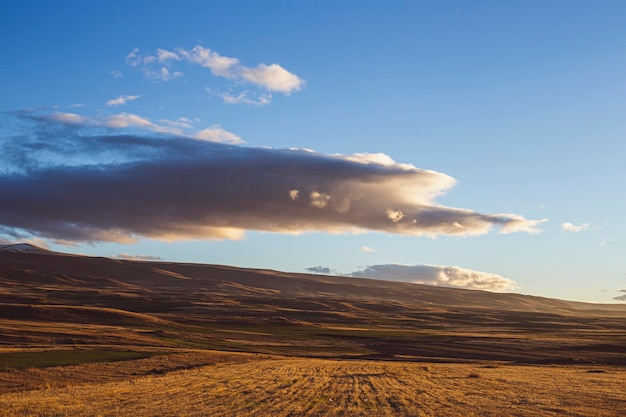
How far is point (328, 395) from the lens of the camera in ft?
125

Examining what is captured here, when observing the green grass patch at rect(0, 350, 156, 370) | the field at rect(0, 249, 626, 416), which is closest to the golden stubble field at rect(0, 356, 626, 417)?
the field at rect(0, 249, 626, 416)

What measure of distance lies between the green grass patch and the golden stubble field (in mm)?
8949

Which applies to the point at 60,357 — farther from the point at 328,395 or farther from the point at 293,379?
the point at 328,395

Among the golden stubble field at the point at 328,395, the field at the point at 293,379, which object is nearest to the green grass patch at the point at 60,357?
the field at the point at 293,379

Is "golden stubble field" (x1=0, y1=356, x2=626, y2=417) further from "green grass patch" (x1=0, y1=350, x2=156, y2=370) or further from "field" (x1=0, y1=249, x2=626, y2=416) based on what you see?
"green grass patch" (x1=0, y1=350, x2=156, y2=370)

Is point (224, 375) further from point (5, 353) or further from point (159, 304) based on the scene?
point (159, 304)

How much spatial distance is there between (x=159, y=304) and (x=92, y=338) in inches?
4710

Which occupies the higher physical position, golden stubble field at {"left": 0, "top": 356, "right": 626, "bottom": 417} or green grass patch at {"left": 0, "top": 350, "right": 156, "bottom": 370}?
golden stubble field at {"left": 0, "top": 356, "right": 626, "bottom": 417}

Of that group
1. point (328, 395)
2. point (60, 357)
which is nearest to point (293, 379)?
point (328, 395)

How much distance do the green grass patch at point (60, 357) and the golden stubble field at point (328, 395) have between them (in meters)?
8.95

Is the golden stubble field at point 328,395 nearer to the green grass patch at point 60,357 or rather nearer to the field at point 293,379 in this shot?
the field at point 293,379

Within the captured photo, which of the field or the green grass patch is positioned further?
the green grass patch

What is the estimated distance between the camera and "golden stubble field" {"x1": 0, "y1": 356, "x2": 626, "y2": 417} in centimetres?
3092

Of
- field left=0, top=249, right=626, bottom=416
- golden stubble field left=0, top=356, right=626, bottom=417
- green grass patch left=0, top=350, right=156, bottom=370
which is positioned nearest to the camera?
golden stubble field left=0, top=356, right=626, bottom=417
